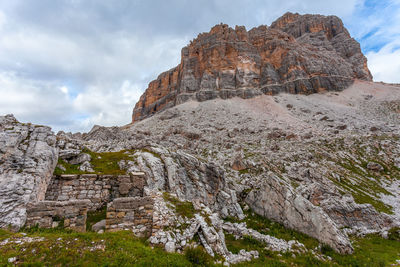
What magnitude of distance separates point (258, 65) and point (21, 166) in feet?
376

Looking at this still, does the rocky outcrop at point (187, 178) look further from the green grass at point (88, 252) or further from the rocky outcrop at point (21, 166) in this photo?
→ the green grass at point (88, 252)

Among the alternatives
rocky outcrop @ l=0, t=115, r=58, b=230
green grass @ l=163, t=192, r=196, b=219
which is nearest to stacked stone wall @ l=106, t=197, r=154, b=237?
green grass @ l=163, t=192, r=196, b=219

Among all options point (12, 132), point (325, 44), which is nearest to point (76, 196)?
point (12, 132)

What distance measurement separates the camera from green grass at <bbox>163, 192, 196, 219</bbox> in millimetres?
9867

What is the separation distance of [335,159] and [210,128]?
36031 millimetres

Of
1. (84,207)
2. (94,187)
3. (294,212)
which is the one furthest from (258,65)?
(84,207)

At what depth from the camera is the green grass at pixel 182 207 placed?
987cm

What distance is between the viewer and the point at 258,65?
105250 mm

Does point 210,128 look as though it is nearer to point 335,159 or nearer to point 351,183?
point 335,159

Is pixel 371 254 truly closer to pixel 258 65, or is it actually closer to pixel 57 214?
pixel 57 214

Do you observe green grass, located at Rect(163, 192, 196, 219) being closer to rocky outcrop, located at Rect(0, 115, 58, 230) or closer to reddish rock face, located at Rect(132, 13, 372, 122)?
rocky outcrop, located at Rect(0, 115, 58, 230)

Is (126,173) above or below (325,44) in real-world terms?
A: below

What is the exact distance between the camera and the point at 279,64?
344 ft

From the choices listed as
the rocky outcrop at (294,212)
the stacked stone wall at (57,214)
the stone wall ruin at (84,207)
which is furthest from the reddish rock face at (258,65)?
the stacked stone wall at (57,214)
